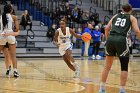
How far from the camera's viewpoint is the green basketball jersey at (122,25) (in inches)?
329

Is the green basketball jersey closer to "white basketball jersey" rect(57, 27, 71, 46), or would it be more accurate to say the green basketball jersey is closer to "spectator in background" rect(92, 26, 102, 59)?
"white basketball jersey" rect(57, 27, 71, 46)

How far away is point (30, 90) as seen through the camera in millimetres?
9102

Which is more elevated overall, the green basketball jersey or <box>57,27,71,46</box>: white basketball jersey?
the green basketball jersey

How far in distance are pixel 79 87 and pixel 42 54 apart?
12343mm

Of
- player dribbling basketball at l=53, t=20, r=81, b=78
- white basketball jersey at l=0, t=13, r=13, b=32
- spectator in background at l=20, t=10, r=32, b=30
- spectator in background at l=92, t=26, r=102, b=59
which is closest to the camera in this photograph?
white basketball jersey at l=0, t=13, r=13, b=32

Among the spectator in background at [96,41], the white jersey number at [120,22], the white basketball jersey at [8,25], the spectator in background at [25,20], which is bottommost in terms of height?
the spectator in background at [96,41]

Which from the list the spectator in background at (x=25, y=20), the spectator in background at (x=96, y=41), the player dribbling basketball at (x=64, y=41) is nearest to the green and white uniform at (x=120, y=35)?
the player dribbling basketball at (x=64, y=41)

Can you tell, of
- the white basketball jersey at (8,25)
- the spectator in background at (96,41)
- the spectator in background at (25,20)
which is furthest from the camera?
the spectator in background at (25,20)

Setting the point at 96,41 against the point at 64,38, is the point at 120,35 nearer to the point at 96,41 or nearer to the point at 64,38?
the point at 64,38

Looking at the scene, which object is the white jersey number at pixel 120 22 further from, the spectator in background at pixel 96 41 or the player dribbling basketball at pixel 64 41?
the spectator in background at pixel 96 41

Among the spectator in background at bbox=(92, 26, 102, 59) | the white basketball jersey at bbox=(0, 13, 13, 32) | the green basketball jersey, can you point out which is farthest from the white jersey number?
the spectator in background at bbox=(92, 26, 102, 59)

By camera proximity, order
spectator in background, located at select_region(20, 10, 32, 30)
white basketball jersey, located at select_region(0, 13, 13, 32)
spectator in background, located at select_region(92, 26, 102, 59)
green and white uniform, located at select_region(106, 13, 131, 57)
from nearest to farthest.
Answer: green and white uniform, located at select_region(106, 13, 131, 57) < white basketball jersey, located at select_region(0, 13, 13, 32) < spectator in background, located at select_region(92, 26, 102, 59) < spectator in background, located at select_region(20, 10, 32, 30)

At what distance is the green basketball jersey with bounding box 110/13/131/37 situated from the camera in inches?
329

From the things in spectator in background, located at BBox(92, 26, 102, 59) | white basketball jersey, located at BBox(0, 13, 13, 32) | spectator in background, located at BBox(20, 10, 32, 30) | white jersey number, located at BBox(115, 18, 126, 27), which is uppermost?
white jersey number, located at BBox(115, 18, 126, 27)
